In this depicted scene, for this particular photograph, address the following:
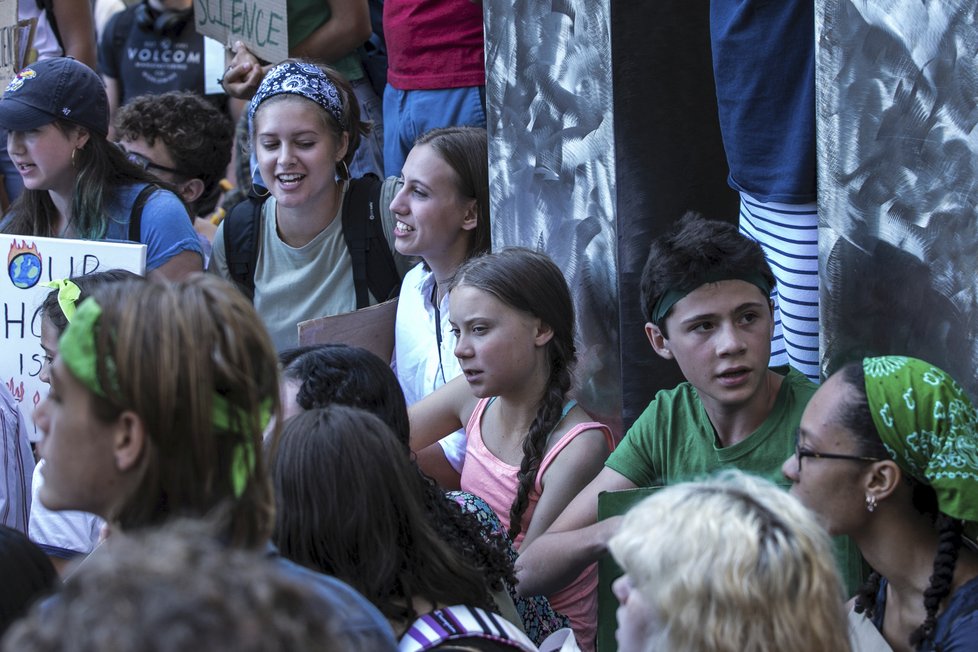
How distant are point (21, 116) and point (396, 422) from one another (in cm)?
249

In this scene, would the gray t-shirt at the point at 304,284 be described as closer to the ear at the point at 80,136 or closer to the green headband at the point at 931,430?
the ear at the point at 80,136

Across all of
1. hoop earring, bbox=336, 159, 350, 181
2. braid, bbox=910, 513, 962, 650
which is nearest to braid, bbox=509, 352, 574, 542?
braid, bbox=910, 513, 962, 650

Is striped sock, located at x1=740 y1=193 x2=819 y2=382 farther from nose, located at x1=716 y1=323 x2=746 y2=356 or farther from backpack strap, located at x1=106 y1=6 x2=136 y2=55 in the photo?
backpack strap, located at x1=106 y1=6 x2=136 y2=55

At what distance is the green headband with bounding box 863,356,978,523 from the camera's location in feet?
8.51

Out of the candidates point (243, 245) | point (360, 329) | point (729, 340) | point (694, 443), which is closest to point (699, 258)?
point (729, 340)

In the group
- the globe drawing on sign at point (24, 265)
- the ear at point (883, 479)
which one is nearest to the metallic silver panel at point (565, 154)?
the globe drawing on sign at point (24, 265)

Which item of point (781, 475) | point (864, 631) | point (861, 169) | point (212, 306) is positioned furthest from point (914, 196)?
point (212, 306)

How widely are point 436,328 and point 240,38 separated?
191 cm

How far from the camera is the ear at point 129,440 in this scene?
1853 millimetres

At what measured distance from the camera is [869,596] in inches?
112

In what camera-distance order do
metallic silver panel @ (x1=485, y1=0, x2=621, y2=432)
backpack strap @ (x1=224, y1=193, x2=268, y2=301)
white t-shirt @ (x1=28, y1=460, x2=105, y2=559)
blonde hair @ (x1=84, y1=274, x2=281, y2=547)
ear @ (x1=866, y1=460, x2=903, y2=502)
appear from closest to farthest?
blonde hair @ (x1=84, y1=274, x2=281, y2=547), ear @ (x1=866, y1=460, x2=903, y2=502), white t-shirt @ (x1=28, y1=460, x2=105, y2=559), metallic silver panel @ (x1=485, y1=0, x2=621, y2=432), backpack strap @ (x1=224, y1=193, x2=268, y2=301)

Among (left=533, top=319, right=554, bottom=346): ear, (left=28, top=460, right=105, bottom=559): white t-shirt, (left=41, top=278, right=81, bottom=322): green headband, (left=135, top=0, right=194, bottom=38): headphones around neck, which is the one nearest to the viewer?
(left=28, top=460, right=105, bottom=559): white t-shirt

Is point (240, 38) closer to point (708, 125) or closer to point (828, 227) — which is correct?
point (708, 125)

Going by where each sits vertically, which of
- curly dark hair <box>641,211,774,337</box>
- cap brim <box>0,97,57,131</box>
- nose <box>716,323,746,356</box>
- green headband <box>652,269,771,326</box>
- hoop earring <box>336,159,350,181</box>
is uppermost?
cap brim <box>0,97,57,131</box>
